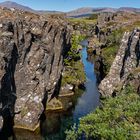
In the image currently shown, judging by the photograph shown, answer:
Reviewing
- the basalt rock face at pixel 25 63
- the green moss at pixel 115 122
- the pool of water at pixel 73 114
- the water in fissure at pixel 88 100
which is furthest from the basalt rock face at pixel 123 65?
the green moss at pixel 115 122

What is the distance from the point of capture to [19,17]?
87.5 m

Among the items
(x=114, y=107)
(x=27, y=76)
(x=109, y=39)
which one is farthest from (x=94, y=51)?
(x=114, y=107)

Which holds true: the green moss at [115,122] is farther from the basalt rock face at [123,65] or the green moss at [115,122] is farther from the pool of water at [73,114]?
the basalt rock face at [123,65]

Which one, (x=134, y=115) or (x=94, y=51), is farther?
(x=94, y=51)

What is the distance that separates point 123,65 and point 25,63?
2475 centimetres

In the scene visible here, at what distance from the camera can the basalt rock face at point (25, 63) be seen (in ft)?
252

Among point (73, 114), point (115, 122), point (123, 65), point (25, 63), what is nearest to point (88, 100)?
point (73, 114)

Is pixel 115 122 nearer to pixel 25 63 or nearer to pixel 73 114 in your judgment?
pixel 25 63

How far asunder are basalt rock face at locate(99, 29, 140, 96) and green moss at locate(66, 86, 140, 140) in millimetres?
40341

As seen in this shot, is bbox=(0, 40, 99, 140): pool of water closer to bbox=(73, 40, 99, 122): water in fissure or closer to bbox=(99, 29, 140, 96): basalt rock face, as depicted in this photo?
bbox=(73, 40, 99, 122): water in fissure

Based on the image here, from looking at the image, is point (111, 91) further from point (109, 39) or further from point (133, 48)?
point (109, 39)

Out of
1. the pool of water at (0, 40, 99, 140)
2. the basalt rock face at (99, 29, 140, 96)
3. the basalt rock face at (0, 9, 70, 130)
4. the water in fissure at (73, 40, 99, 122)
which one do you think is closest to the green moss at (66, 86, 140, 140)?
the pool of water at (0, 40, 99, 140)

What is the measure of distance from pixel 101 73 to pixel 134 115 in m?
99.5

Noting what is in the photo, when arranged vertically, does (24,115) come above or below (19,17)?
below
